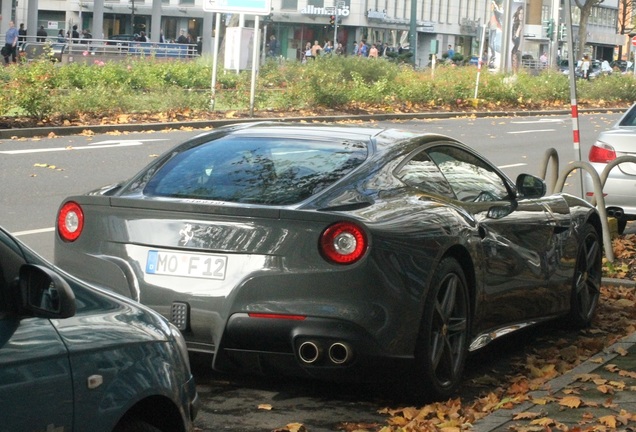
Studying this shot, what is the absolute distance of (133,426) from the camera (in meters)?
3.78

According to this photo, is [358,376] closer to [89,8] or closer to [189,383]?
[189,383]

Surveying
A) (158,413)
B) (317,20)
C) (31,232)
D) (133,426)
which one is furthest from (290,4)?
(133,426)

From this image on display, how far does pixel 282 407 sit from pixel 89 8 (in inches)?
4168

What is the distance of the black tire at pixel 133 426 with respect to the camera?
12.2 feet

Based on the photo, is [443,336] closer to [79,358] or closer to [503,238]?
[503,238]

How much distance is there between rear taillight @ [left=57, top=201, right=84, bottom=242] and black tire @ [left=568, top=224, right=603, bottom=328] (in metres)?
3.67

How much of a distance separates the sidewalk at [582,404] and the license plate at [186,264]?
141cm

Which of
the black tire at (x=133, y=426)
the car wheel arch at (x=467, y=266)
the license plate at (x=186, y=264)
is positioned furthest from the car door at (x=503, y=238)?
the black tire at (x=133, y=426)

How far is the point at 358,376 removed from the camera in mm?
6176

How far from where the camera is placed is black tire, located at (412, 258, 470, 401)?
6336 mm

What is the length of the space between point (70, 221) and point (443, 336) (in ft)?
6.51

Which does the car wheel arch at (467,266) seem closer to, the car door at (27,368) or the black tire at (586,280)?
the black tire at (586,280)

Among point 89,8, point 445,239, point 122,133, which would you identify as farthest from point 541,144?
point 89,8

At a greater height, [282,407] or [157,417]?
[157,417]
